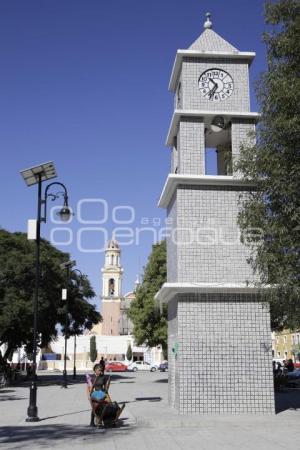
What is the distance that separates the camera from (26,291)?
31.3 meters

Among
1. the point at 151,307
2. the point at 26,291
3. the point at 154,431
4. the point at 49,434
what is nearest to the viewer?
the point at 49,434

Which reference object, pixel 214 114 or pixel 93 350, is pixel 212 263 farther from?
pixel 93 350

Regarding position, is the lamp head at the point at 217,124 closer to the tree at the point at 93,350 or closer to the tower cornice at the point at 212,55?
the tower cornice at the point at 212,55

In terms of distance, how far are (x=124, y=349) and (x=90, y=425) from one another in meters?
72.8

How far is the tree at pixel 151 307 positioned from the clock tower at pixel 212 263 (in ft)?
53.6

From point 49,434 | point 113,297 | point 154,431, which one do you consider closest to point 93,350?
point 113,297

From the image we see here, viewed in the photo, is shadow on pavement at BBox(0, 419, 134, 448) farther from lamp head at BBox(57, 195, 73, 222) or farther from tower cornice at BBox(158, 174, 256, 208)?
tower cornice at BBox(158, 174, 256, 208)

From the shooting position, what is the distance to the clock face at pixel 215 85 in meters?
17.6

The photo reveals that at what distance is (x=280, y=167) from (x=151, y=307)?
22091mm

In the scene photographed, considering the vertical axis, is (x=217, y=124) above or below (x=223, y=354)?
above

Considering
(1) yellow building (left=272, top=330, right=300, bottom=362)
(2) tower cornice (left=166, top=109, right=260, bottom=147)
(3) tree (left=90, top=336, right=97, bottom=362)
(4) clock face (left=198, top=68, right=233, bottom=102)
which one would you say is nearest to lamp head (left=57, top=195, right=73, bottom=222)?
(2) tower cornice (left=166, top=109, right=260, bottom=147)

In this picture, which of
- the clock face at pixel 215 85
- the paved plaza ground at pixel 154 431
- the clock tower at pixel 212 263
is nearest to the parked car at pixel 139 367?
the paved plaza ground at pixel 154 431

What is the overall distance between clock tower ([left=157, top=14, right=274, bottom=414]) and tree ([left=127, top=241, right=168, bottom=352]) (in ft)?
53.6

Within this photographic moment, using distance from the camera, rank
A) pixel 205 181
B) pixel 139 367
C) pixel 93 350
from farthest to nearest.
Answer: pixel 93 350 → pixel 139 367 → pixel 205 181
